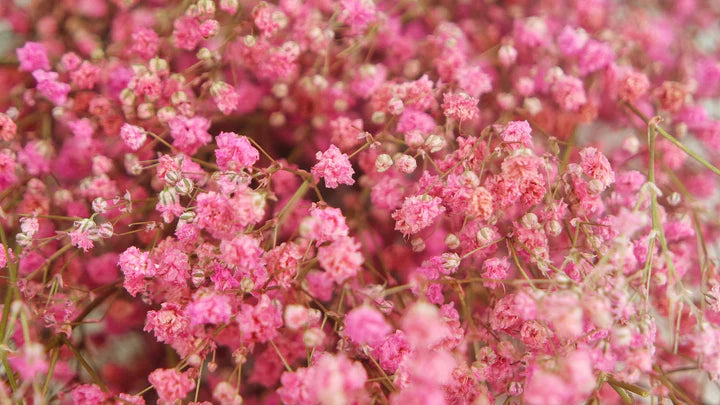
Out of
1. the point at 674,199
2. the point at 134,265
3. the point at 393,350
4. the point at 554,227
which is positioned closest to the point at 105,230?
the point at 134,265

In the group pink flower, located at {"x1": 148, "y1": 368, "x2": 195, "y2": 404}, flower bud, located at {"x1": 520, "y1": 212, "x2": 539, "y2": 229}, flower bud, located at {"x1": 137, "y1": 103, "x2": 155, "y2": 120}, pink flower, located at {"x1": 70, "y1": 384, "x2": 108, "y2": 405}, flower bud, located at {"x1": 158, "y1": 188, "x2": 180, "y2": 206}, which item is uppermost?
flower bud, located at {"x1": 137, "y1": 103, "x2": 155, "y2": 120}

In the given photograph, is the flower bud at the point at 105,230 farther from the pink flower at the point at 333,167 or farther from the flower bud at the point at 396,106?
the flower bud at the point at 396,106

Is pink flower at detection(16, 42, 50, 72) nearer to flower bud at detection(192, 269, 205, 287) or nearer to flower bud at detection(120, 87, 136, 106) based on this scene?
flower bud at detection(120, 87, 136, 106)

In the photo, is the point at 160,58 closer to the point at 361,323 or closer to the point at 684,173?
the point at 361,323

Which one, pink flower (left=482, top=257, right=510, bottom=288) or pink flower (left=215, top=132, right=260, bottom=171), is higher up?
pink flower (left=215, top=132, right=260, bottom=171)

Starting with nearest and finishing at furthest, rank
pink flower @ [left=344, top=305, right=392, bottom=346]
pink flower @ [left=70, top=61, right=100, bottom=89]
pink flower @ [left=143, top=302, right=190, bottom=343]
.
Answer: pink flower @ [left=344, top=305, right=392, bottom=346], pink flower @ [left=143, top=302, right=190, bottom=343], pink flower @ [left=70, top=61, right=100, bottom=89]

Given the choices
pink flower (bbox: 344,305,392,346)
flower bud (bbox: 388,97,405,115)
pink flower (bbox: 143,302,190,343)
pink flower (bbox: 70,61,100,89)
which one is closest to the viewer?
pink flower (bbox: 344,305,392,346)

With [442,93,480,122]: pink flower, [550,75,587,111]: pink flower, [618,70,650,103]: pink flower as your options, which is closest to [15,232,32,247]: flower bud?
[442,93,480,122]: pink flower

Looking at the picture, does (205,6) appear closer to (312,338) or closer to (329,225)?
(329,225)
